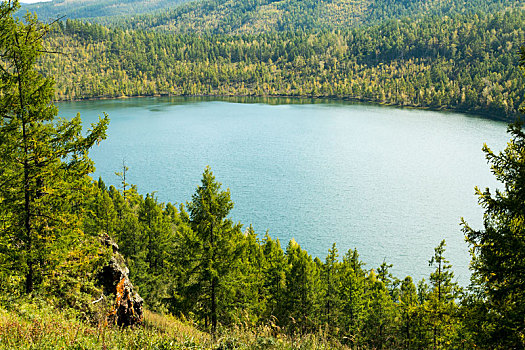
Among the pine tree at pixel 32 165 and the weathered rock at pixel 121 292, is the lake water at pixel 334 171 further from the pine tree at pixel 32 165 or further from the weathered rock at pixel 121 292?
the pine tree at pixel 32 165

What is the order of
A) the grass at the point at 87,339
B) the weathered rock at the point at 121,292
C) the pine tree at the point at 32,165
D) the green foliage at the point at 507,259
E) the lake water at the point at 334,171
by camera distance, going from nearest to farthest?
the grass at the point at 87,339 < the green foliage at the point at 507,259 < the pine tree at the point at 32,165 < the weathered rock at the point at 121,292 < the lake water at the point at 334,171

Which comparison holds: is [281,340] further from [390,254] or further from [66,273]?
[390,254]

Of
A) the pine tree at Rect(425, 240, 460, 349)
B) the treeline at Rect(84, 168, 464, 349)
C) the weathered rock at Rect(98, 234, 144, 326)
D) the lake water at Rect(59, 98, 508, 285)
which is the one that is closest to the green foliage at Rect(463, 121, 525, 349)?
the pine tree at Rect(425, 240, 460, 349)

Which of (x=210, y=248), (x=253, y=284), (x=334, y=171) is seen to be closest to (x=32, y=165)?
(x=210, y=248)

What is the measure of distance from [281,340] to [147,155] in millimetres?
92971

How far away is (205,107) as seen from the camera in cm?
18475

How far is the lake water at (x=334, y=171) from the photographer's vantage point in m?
56.5

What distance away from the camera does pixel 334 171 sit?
8506 cm

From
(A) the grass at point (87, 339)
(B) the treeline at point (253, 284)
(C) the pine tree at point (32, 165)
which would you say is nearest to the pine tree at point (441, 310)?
(B) the treeline at point (253, 284)

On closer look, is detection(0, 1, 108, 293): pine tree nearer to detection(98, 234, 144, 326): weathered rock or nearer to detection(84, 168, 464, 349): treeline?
detection(98, 234, 144, 326): weathered rock

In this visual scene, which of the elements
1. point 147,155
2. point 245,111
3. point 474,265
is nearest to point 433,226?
point 474,265

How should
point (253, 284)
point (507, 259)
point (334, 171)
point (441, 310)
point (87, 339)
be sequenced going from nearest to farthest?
point (87, 339)
point (507, 259)
point (441, 310)
point (253, 284)
point (334, 171)

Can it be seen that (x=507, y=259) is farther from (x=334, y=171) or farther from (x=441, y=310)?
(x=334, y=171)

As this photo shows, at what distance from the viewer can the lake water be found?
2223 inches
